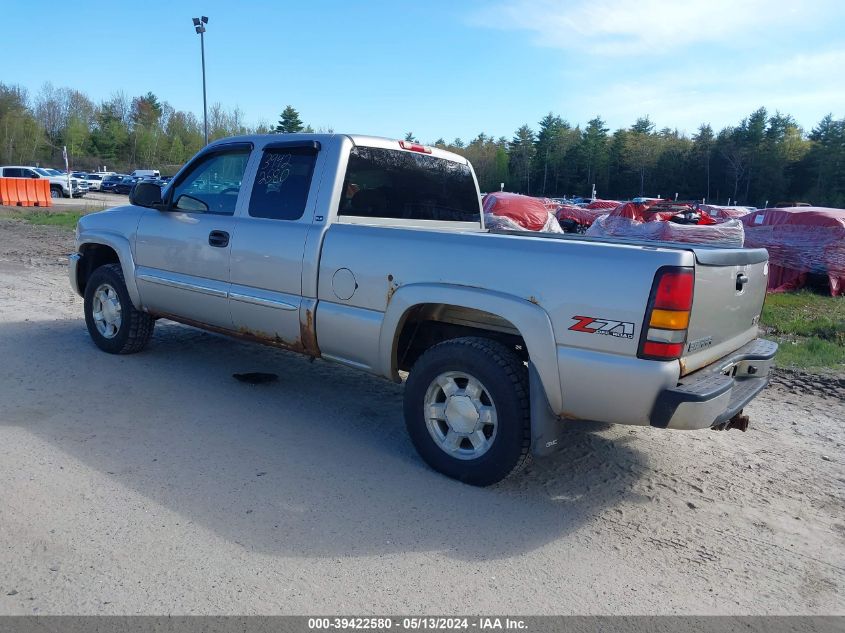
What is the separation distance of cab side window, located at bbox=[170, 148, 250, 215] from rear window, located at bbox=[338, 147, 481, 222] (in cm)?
103

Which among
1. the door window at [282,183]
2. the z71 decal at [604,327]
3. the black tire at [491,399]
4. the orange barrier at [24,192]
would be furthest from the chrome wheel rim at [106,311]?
the orange barrier at [24,192]

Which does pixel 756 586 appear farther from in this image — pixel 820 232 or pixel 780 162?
pixel 780 162

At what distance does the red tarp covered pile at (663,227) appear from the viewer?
454 inches

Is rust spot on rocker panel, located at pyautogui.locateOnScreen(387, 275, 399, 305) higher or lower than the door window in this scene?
lower

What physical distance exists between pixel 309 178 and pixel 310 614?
3000 millimetres

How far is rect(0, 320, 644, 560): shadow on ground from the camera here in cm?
328

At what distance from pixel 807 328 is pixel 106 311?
837cm

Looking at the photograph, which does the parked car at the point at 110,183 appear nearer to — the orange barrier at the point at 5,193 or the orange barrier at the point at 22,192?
the orange barrier at the point at 22,192

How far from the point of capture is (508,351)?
3.71m

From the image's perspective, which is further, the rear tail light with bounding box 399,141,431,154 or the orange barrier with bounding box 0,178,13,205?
the orange barrier with bounding box 0,178,13,205

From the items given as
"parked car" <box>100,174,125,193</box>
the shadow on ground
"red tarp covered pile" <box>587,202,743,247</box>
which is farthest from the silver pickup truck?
"parked car" <box>100,174,125,193</box>

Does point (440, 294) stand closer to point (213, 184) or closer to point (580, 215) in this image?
point (213, 184)

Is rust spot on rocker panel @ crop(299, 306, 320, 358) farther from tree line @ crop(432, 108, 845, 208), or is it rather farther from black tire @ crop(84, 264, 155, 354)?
tree line @ crop(432, 108, 845, 208)

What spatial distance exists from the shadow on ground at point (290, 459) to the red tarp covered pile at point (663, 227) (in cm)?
589
